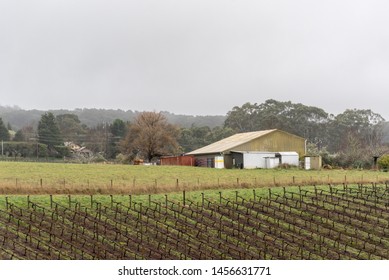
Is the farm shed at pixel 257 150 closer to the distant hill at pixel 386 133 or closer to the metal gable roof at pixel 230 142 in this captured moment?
the metal gable roof at pixel 230 142

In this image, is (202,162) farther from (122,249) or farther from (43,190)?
(122,249)

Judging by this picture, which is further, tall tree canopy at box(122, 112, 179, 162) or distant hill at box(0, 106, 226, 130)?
tall tree canopy at box(122, 112, 179, 162)

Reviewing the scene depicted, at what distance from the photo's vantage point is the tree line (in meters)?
29.8

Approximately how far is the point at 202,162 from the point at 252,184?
12.7 meters

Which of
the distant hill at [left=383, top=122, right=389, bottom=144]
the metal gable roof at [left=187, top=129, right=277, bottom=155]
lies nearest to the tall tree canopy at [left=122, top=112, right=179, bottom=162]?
the metal gable roof at [left=187, top=129, right=277, bottom=155]

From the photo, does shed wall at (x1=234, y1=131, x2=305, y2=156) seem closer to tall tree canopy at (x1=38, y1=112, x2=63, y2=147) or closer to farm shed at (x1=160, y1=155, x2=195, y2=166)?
farm shed at (x1=160, y1=155, x2=195, y2=166)

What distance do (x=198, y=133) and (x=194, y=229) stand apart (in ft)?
73.9

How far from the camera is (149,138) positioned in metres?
31.2

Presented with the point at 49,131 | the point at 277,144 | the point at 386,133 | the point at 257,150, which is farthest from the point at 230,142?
the point at 386,133

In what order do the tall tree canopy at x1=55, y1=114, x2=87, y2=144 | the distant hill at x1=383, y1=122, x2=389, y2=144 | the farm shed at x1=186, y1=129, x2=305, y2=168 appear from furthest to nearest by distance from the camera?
1. the distant hill at x1=383, y1=122, x2=389, y2=144
2. the tall tree canopy at x1=55, y1=114, x2=87, y2=144
3. the farm shed at x1=186, y1=129, x2=305, y2=168

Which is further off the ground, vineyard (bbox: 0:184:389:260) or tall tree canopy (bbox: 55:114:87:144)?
tall tree canopy (bbox: 55:114:87:144)

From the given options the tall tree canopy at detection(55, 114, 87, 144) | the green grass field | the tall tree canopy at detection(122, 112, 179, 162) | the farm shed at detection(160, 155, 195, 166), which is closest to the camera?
the green grass field

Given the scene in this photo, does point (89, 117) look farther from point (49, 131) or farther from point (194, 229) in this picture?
point (194, 229)

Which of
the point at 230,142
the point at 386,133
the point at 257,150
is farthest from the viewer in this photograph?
the point at 386,133
